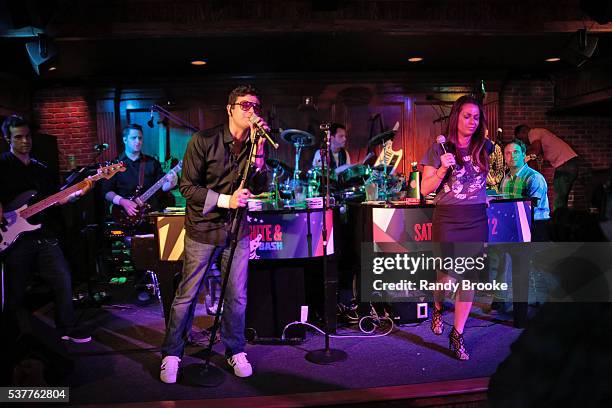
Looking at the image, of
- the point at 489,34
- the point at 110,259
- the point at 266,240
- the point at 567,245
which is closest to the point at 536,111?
the point at 489,34

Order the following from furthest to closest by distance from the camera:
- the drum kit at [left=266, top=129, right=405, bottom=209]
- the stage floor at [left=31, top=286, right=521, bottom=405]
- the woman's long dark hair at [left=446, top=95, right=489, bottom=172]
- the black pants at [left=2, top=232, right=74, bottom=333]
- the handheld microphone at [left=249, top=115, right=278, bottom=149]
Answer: the drum kit at [left=266, top=129, right=405, bottom=209], the black pants at [left=2, top=232, right=74, bottom=333], the woman's long dark hair at [left=446, top=95, right=489, bottom=172], the stage floor at [left=31, top=286, right=521, bottom=405], the handheld microphone at [left=249, top=115, right=278, bottom=149]

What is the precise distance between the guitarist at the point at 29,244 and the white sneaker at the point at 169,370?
1340 mm

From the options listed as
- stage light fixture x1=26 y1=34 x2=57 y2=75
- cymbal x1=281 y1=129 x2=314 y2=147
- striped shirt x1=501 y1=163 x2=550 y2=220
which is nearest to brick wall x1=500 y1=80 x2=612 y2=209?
striped shirt x1=501 y1=163 x2=550 y2=220

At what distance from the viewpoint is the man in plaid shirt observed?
470 cm

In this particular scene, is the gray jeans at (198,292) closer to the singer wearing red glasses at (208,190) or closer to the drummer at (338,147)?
the singer wearing red glasses at (208,190)

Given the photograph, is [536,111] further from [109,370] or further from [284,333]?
[109,370]

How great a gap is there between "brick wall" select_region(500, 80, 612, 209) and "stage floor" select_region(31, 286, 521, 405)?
525 cm

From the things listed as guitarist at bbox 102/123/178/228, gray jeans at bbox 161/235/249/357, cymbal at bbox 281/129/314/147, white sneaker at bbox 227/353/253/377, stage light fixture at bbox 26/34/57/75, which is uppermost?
stage light fixture at bbox 26/34/57/75

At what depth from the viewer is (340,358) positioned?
11.4 feet

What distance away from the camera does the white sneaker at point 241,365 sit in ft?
10.4

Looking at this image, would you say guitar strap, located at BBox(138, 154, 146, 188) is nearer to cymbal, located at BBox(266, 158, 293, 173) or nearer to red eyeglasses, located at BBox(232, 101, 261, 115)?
cymbal, located at BBox(266, 158, 293, 173)

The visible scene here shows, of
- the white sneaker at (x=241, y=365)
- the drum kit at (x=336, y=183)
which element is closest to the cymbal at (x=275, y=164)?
the drum kit at (x=336, y=183)

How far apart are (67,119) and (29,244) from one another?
16.5 ft

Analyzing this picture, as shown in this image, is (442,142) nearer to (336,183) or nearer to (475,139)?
(475,139)
